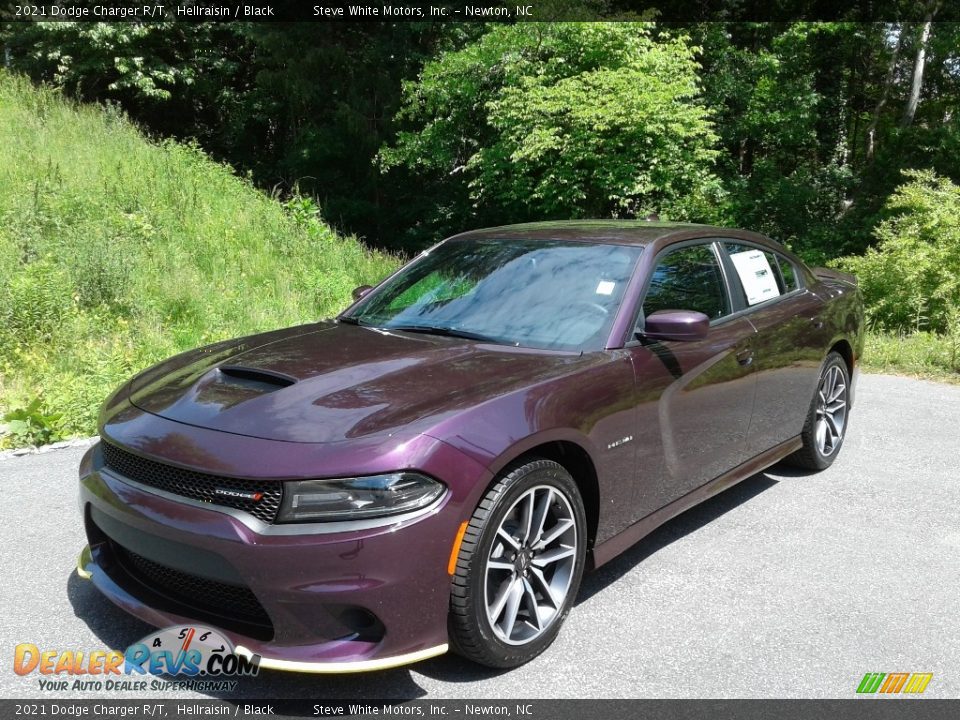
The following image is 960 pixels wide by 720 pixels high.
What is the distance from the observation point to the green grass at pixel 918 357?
8.46m

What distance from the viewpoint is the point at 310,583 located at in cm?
250

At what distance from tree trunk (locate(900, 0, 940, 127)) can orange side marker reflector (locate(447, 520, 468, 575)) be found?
19.0m

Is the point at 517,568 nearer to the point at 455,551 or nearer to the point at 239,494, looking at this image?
the point at 455,551

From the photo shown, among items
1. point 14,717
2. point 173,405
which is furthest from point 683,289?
point 14,717

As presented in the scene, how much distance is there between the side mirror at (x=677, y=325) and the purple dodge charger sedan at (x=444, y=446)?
11 mm

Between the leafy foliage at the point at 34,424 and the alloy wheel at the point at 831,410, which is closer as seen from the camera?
the alloy wheel at the point at 831,410

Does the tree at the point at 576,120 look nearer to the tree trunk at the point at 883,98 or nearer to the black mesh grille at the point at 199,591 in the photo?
the tree trunk at the point at 883,98

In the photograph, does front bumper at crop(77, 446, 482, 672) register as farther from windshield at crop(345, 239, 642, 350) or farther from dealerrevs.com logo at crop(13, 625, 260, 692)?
windshield at crop(345, 239, 642, 350)

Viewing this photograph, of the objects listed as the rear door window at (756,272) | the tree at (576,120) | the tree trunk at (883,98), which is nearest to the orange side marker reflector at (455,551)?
the rear door window at (756,272)

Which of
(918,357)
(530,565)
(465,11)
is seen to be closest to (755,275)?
(530,565)

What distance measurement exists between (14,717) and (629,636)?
219cm

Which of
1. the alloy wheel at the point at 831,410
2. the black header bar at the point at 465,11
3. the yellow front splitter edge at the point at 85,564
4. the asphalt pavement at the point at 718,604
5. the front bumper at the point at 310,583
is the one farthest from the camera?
the black header bar at the point at 465,11

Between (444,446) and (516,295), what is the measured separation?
141 cm

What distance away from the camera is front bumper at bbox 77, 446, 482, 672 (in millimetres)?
2504
